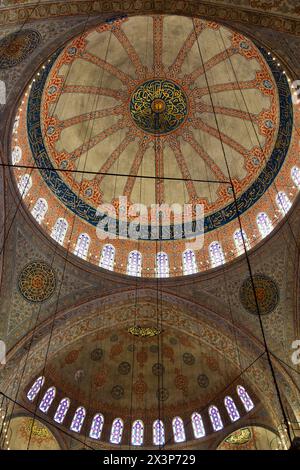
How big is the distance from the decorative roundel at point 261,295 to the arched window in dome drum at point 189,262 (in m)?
1.58

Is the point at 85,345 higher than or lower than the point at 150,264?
lower

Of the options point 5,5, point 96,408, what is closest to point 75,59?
point 5,5

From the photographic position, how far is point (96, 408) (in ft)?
47.4

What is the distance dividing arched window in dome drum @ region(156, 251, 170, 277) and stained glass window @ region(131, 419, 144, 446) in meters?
5.11

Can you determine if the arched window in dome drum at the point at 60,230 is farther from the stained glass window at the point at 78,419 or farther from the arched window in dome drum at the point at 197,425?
the arched window in dome drum at the point at 197,425

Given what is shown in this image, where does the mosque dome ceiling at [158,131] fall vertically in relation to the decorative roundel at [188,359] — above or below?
above

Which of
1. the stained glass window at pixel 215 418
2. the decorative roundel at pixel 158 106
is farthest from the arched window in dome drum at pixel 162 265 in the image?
the stained glass window at pixel 215 418

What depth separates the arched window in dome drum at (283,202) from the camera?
11.9m

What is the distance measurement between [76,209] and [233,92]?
5964mm

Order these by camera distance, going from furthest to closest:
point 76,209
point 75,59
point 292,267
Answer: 1. point 76,209
2. point 75,59
3. point 292,267

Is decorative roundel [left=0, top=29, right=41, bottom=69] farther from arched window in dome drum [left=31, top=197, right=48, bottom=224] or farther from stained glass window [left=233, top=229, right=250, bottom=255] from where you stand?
stained glass window [left=233, top=229, right=250, bottom=255]

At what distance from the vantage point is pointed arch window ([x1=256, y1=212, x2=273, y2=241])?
488 inches

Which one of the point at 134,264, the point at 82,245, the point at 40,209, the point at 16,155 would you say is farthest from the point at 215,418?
the point at 16,155

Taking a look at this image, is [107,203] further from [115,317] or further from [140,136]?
[115,317]
